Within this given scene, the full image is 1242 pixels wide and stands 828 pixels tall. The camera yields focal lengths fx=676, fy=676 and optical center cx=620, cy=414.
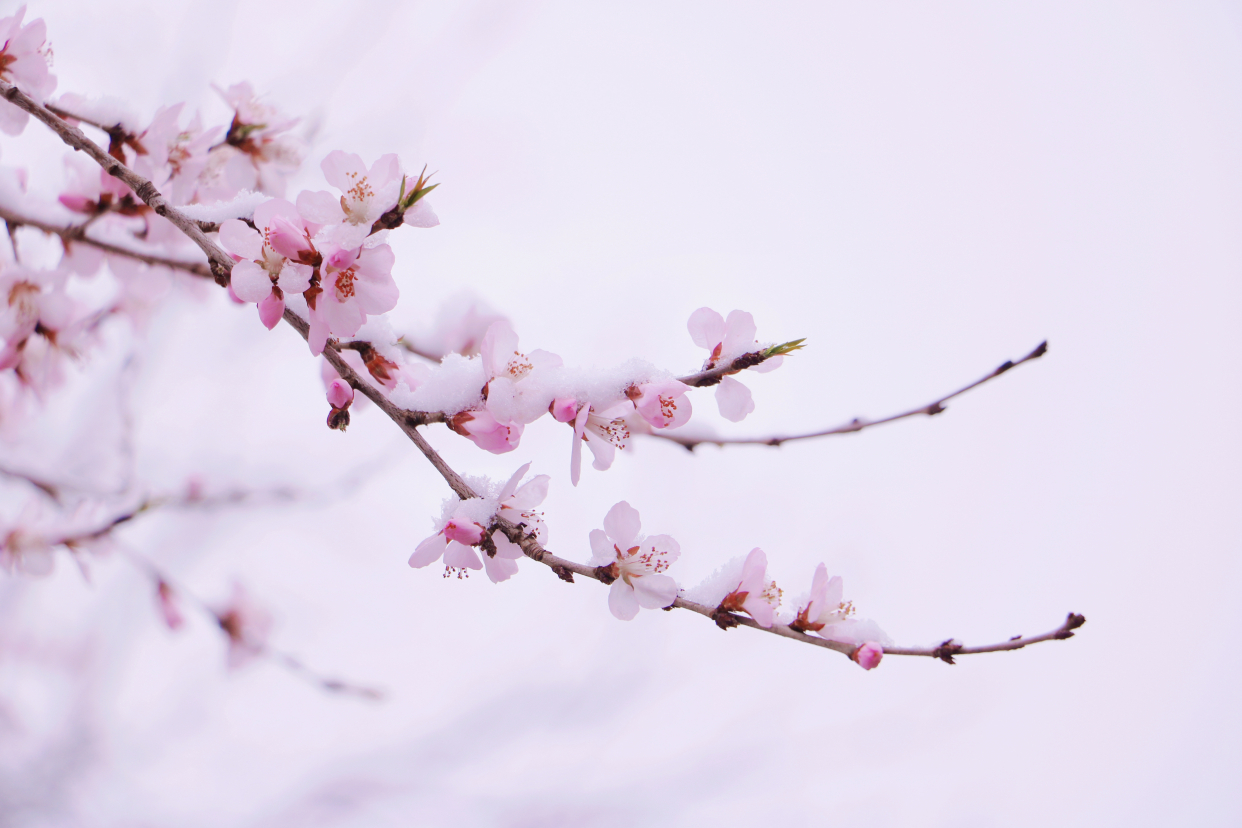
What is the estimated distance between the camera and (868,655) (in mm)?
935

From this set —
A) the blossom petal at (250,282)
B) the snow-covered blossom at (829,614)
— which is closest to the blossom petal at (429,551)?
the blossom petal at (250,282)

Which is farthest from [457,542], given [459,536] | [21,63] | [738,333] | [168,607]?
[168,607]

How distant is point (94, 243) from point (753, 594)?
4.78ft

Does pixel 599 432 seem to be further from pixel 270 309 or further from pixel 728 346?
pixel 270 309

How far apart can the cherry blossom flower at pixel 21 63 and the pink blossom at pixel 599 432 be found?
113 centimetres

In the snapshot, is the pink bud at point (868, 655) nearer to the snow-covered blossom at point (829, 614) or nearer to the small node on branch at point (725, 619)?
the snow-covered blossom at point (829, 614)

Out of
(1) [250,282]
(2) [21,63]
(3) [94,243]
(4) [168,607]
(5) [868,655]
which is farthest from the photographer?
(4) [168,607]

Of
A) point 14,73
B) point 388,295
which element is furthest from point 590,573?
point 14,73

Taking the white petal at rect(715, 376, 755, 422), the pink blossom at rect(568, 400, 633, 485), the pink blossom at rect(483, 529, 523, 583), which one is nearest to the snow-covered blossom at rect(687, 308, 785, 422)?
the white petal at rect(715, 376, 755, 422)

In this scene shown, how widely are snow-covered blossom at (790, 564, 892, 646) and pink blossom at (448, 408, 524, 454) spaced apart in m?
0.49

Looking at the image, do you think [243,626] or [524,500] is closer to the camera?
[524,500]

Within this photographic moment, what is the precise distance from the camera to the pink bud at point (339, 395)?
0.91m

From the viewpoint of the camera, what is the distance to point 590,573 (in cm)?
91

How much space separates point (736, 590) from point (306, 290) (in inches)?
27.8
